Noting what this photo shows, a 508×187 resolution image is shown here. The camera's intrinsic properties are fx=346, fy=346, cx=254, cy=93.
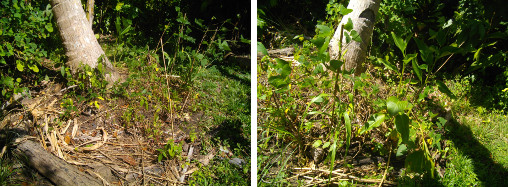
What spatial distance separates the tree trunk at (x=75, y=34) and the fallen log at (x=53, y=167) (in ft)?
2.86

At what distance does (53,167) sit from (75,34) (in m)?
1.28

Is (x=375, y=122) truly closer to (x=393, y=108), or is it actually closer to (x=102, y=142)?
(x=393, y=108)

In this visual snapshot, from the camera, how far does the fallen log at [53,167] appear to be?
2121 mm

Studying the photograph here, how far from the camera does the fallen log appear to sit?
2.12 meters

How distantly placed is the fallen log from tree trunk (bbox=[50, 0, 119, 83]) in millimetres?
872

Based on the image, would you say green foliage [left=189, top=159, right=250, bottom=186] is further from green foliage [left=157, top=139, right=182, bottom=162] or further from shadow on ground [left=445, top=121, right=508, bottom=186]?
shadow on ground [left=445, top=121, right=508, bottom=186]

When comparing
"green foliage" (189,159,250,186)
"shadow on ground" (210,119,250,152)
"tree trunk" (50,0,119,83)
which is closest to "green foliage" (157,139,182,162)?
"green foliage" (189,159,250,186)

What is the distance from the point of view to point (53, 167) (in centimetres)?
217

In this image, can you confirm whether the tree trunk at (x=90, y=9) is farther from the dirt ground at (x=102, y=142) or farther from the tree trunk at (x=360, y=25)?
the tree trunk at (x=360, y=25)

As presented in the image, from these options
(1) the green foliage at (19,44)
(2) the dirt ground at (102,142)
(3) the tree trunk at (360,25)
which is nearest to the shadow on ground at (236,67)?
(2) the dirt ground at (102,142)

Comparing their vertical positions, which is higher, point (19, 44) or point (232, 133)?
point (19, 44)

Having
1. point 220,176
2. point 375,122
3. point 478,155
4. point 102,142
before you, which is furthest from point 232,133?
point 478,155

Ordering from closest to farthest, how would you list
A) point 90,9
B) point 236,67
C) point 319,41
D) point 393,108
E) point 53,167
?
point 393,108 → point 319,41 → point 53,167 → point 90,9 → point 236,67

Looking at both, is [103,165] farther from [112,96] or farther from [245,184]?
[245,184]
